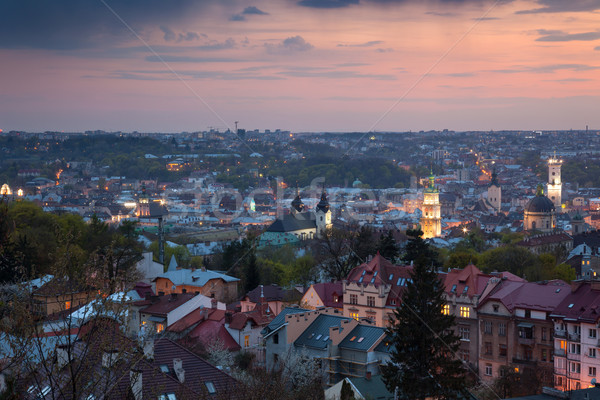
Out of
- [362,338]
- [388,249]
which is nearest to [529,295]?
[362,338]

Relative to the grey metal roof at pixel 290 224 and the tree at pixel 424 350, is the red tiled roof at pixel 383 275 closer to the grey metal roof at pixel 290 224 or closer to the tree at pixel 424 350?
the tree at pixel 424 350

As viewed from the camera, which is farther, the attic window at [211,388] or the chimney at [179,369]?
the chimney at [179,369]

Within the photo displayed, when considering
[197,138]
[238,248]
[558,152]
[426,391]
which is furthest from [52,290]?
[197,138]

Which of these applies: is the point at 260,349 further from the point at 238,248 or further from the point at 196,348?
the point at 238,248

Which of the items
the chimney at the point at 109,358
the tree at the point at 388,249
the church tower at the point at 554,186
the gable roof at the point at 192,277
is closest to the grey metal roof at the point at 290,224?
the tree at the point at 388,249

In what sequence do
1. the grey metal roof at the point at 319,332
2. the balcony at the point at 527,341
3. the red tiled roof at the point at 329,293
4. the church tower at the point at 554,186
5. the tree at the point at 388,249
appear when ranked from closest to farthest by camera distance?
the grey metal roof at the point at 319,332 < the balcony at the point at 527,341 < the red tiled roof at the point at 329,293 < the tree at the point at 388,249 < the church tower at the point at 554,186

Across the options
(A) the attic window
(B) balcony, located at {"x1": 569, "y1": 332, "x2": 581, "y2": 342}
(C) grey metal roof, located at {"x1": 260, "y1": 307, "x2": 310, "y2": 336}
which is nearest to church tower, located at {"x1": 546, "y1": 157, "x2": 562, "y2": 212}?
(B) balcony, located at {"x1": 569, "y1": 332, "x2": 581, "y2": 342}

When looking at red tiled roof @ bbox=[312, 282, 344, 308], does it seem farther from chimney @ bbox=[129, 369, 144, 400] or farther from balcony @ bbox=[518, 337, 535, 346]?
chimney @ bbox=[129, 369, 144, 400]

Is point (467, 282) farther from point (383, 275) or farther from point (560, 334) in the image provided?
point (560, 334)
